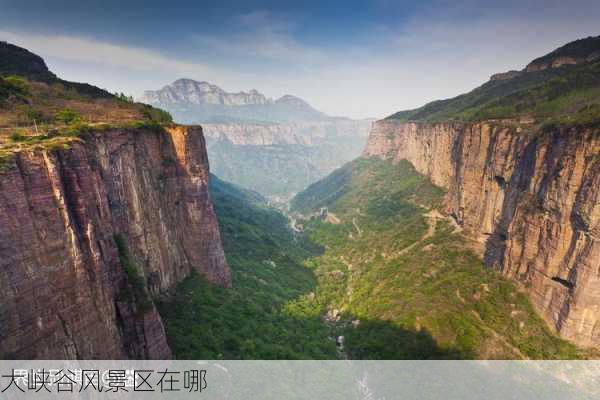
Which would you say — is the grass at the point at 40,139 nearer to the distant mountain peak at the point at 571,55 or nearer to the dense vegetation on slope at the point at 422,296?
the dense vegetation on slope at the point at 422,296

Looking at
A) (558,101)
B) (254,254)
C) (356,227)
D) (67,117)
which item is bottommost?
(356,227)

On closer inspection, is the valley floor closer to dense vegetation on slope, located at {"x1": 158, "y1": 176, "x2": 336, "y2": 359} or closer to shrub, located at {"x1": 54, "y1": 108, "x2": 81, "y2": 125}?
dense vegetation on slope, located at {"x1": 158, "y1": 176, "x2": 336, "y2": 359}

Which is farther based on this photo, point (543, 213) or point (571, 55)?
point (571, 55)

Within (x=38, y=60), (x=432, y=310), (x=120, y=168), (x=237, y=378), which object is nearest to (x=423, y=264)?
(x=432, y=310)

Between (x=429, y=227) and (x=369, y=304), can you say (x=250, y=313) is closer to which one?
(x=369, y=304)

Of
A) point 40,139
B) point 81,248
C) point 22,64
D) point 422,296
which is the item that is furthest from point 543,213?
point 22,64

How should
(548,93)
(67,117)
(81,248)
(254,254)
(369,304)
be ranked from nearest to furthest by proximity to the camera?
(81,248) < (67,117) < (369,304) < (254,254) < (548,93)

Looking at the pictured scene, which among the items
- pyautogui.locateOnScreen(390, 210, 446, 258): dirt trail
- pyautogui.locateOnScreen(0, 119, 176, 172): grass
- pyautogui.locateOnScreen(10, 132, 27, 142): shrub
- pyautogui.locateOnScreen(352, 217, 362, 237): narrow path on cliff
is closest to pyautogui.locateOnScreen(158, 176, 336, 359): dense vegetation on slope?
pyautogui.locateOnScreen(0, 119, 176, 172): grass

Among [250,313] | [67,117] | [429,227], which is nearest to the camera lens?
[67,117]
